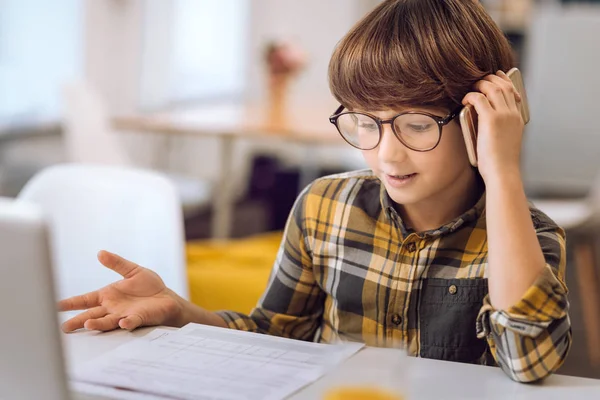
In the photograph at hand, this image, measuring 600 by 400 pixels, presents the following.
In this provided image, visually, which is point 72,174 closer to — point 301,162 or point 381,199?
point 381,199

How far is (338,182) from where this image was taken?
1.24 meters

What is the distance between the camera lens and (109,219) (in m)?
1.59

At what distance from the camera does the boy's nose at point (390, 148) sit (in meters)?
1.04

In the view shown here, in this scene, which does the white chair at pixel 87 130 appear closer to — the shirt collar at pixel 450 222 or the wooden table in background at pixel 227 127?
the wooden table in background at pixel 227 127

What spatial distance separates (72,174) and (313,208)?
1.92 ft

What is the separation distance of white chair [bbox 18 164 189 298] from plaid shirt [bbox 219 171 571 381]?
0.36 metres

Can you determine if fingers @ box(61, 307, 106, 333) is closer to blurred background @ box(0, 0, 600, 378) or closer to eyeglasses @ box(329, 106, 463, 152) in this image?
eyeglasses @ box(329, 106, 463, 152)

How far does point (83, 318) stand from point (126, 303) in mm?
57

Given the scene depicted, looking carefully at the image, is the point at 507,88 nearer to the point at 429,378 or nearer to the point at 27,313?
the point at 429,378

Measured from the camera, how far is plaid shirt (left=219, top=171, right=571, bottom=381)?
105 cm

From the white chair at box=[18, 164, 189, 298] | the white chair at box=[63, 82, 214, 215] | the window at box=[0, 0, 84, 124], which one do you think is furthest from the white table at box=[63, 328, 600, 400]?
the window at box=[0, 0, 84, 124]

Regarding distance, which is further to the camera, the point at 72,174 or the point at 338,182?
the point at 72,174

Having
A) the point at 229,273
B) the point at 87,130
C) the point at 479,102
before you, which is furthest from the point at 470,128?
the point at 87,130

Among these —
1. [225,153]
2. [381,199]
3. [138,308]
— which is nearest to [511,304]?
[381,199]
